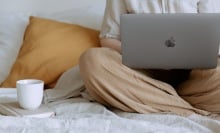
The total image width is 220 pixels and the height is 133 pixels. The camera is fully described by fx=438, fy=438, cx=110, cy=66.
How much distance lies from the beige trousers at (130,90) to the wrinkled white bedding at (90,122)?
44 millimetres

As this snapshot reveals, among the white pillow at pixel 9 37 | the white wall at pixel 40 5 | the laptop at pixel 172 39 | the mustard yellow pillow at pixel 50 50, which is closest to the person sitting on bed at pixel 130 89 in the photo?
the laptop at pixel 172 39

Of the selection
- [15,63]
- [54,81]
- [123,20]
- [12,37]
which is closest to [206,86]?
[123,20]

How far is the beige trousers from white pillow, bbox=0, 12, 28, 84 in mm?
533

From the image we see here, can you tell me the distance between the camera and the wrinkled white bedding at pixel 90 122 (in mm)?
1052

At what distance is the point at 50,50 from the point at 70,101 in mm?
314

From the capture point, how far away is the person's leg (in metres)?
1.42

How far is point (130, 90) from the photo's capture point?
4.61 feet

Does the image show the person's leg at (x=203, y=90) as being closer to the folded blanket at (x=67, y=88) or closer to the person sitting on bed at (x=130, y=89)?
the person sitting on bed at (x=130, y=89)

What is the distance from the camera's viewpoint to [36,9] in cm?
213

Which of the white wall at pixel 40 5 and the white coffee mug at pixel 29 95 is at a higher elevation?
the white wall at pixel 40 5

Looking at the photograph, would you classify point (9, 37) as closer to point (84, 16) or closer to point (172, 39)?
point (84, 16)

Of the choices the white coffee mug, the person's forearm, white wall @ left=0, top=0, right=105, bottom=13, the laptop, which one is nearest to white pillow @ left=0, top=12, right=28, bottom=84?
white wall @ left=0, top=0, right=105, bottom=13

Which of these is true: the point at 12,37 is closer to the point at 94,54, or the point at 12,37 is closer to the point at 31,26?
the point at 31,26

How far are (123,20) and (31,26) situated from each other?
70cm
